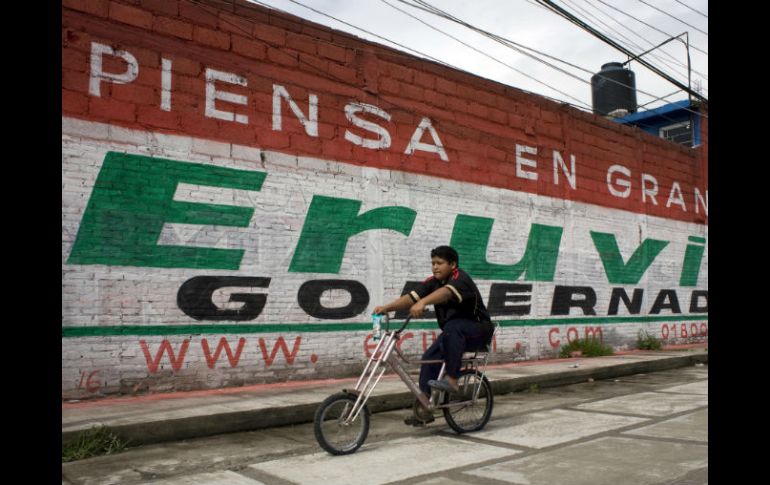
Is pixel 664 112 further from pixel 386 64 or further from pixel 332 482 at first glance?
pixel 332 482

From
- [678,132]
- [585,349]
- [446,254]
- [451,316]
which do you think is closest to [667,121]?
[678,132]

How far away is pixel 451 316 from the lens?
5.95 meters

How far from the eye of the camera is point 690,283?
1708cm

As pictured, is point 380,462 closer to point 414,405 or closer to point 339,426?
point 339,426

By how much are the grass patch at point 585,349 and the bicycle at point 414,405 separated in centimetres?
724

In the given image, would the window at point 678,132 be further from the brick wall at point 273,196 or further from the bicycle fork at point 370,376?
the bicycle fork at point 370,376

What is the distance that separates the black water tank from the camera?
1142 inches

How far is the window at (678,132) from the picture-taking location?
2889 cm

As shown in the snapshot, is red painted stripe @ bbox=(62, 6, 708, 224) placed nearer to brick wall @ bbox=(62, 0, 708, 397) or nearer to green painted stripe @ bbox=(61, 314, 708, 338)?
brick wall @ bbox=(62, 0, 708, 397)

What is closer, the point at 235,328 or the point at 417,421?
the point at 417,421

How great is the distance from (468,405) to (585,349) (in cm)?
808

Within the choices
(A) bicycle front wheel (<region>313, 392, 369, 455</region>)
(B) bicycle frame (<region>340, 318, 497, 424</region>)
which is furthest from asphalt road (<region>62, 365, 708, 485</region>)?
(B) bicycle frame (<region>340, 318, 497, 424</region>)
